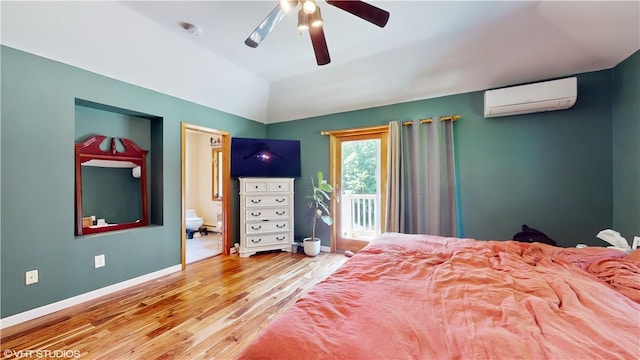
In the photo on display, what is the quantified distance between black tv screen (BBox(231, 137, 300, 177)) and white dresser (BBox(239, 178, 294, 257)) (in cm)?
15

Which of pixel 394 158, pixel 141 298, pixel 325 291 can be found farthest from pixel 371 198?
pixel 141 298

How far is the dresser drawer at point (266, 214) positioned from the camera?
3.81 m

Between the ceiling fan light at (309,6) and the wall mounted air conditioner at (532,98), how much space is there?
91.7 inches

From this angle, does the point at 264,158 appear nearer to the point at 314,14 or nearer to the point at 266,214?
the point at 266,214

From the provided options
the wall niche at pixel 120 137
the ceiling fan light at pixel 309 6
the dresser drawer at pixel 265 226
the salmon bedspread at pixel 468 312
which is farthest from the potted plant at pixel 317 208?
the ceiling fan light at pixel 309 6

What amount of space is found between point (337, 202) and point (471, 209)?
74.6 inches

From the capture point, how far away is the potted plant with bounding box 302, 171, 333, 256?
3.82 m

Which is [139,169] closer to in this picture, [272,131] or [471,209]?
[272,131]

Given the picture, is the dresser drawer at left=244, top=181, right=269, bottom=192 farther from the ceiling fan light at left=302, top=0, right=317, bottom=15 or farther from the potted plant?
the ceiling fan light at left=302, top=0, right=317, bottom=15

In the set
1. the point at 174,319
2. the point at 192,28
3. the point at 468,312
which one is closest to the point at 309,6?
the point at 192,28

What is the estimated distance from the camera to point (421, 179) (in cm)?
326

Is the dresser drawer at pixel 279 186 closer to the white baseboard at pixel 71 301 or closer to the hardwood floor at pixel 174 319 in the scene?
the hardwood floor at pixel 174 319

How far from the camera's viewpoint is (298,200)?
4.38m

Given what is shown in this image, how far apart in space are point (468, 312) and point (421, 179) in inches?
96.5
